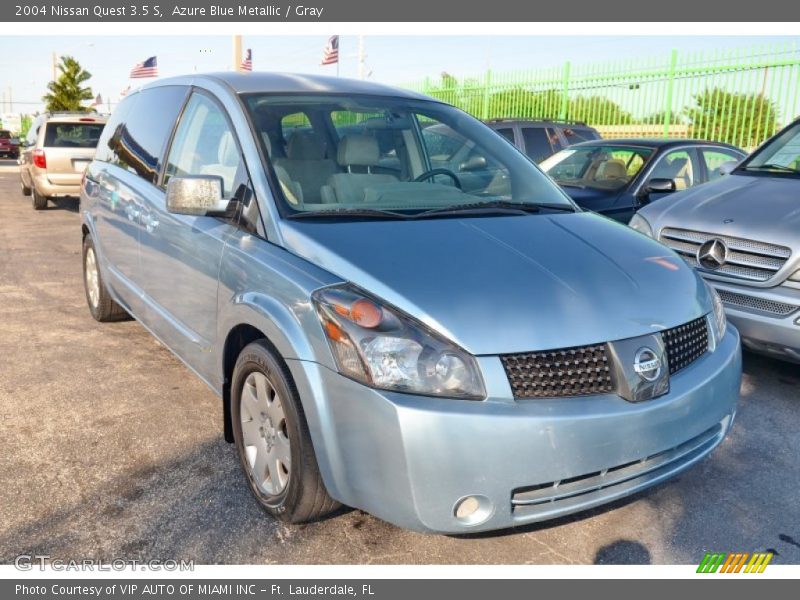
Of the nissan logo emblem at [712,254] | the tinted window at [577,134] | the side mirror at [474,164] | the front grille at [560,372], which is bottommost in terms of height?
the front grille at [560,372]

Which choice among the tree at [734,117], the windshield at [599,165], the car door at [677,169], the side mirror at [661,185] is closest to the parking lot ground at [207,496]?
the side mirror at [661,185]

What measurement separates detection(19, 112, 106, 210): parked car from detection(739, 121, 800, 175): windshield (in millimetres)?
10883

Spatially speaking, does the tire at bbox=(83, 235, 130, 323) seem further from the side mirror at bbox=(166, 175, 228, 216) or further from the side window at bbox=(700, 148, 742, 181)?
the side window at bbox=(700, 148, 742, 181)

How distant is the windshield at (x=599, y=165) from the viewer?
7613 millimetres

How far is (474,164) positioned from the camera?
3.90 metres

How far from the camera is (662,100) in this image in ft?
46.1

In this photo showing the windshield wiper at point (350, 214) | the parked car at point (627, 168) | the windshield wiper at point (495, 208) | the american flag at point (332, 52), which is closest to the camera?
the windshield wiper at point (350, 214)

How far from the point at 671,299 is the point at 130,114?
379 cm

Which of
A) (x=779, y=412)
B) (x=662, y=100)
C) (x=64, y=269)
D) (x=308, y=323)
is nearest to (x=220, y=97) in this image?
(x=308, y=323)

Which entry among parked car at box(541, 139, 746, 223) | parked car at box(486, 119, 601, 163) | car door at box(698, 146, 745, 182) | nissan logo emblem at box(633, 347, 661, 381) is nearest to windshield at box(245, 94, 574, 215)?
nissan logo emblem at box(633, 347, 661, 381)

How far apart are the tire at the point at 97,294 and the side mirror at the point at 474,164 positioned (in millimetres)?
2859

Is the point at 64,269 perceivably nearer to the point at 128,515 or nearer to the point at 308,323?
the point at 128,515

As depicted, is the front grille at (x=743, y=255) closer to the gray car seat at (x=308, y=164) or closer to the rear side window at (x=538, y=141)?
the gray car seat at (x=308, y=164)

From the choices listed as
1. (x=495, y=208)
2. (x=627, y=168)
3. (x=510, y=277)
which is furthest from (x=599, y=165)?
(x=510, y=277)
